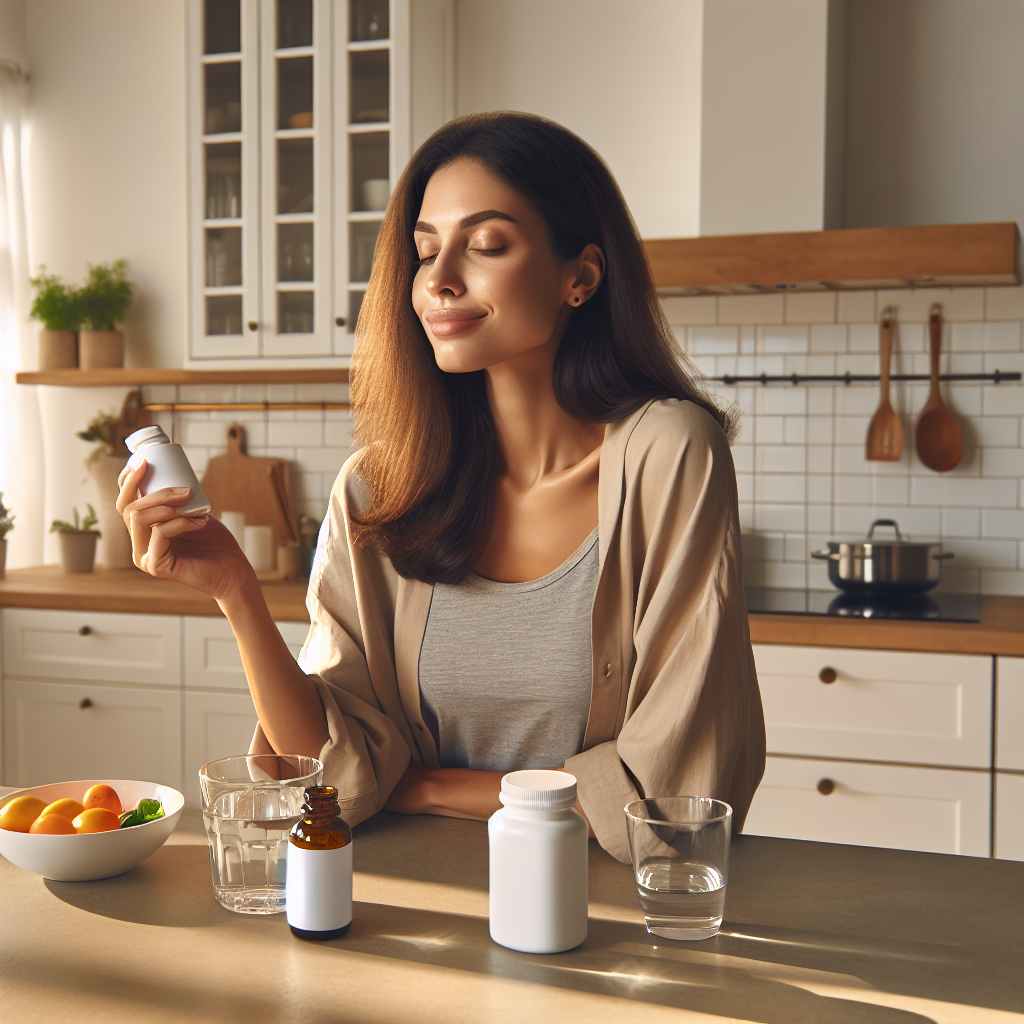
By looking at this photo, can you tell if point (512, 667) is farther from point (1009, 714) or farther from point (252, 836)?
point (1009, 714)

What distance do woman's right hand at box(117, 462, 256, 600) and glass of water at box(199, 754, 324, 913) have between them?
0.29m

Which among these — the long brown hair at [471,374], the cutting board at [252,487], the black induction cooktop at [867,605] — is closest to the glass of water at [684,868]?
the long brown hair at [471,374]

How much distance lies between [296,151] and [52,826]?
8.43 feet

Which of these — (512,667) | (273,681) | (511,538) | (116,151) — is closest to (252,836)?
(273,681)

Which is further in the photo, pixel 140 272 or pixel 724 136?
pixel 140 272

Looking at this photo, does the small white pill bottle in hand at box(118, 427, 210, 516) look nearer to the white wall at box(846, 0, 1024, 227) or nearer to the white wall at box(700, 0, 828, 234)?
the white wall at box(700, 0, 828, 234)

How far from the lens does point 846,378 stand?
3.07 metres

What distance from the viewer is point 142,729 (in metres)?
3.03

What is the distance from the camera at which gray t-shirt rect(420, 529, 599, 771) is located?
131 cm

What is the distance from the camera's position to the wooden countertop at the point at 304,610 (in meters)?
2.40

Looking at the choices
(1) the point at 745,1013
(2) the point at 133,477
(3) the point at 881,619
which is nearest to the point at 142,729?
(3) the point at 881,619

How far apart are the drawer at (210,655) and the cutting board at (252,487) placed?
563mm

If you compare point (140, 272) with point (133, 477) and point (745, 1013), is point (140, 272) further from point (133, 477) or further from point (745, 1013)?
point (745, 1013)

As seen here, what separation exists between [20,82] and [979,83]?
3.05 meters
